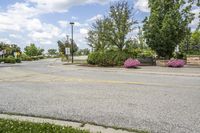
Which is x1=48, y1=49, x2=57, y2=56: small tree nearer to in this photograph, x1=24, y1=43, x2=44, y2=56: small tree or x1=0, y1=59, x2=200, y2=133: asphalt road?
x1=24, y1=43, x2=44, y2=56: small tree

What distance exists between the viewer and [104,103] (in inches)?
376

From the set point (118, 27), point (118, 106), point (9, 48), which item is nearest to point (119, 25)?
point (118, 27)

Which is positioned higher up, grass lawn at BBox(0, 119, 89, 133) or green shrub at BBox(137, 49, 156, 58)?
green shrub at BBox(137, 49, 156, 58)

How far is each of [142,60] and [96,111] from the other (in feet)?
80.2

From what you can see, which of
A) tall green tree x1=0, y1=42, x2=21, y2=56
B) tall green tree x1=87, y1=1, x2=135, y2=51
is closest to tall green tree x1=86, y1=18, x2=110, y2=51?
tall green tree x1=87, y1=1, x2=135, y2=51

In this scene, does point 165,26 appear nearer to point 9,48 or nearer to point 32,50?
point 9,48

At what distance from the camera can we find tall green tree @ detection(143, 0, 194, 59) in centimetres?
3123

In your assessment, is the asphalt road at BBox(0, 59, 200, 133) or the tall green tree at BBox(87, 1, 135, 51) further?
the tall green tree at BBox(87, 1, 135, 51)

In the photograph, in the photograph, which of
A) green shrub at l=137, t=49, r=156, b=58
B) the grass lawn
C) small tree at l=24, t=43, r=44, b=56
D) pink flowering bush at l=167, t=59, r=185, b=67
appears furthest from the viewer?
small tree at l=24, t=43, r=44, b=56

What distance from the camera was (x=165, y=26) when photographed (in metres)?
30.8

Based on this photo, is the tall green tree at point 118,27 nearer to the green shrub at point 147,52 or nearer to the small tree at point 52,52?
the green shrub at point 147,52

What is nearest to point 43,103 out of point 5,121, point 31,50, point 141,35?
point 5,121

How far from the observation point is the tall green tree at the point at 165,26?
3123 centimetres

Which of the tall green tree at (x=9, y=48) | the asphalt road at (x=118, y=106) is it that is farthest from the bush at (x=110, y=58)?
the tall green tree at (x=9, y=48)
